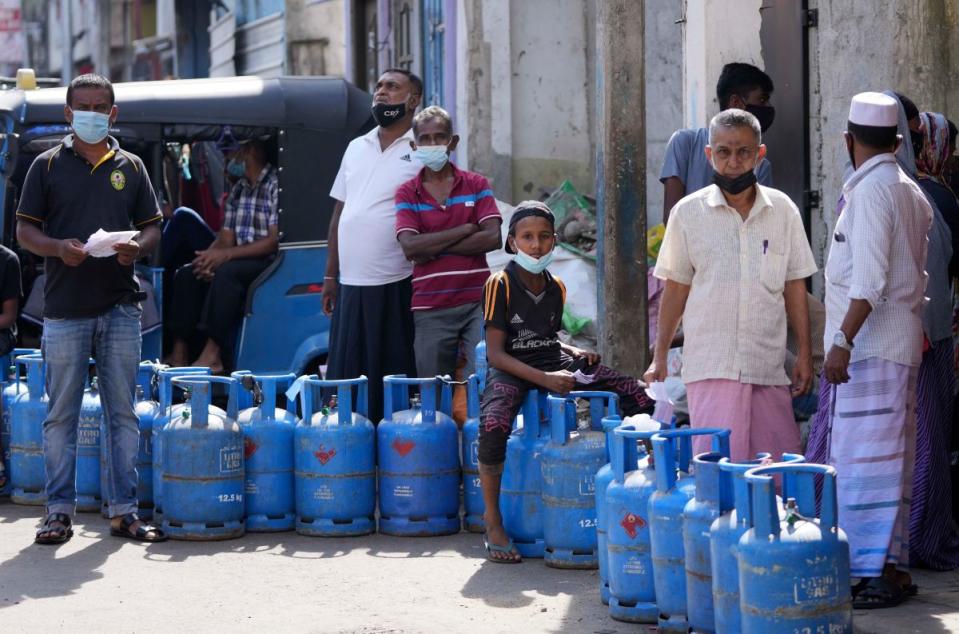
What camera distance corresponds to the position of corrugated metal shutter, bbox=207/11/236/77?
26.2m

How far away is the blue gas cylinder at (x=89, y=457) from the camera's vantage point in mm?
8094

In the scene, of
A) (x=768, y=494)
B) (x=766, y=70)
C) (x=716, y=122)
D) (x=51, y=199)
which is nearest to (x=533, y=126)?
(x=766, y=70)

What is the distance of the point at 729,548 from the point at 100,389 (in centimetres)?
358

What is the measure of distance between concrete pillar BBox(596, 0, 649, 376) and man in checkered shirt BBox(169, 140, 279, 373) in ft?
7.70

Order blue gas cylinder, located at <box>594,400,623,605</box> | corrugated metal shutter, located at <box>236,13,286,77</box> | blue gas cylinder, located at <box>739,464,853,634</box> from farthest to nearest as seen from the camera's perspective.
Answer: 1. corrugated metal shutter, located at <box>236,13,286,77</box>
2. blue gas cylinder, located at <box>594,400,623,605</box>
3. blue gas cylinder, located at <box>739,464,853,634</box>

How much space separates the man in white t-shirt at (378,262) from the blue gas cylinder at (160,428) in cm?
85

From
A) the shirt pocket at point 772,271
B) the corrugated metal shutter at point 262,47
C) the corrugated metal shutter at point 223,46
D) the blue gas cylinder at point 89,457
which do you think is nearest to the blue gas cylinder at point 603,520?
the shirt pocket at point 772,271

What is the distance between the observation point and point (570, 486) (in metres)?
6.43

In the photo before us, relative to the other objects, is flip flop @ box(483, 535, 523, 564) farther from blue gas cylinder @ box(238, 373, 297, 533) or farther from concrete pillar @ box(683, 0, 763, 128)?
concrete pillar @ box(683, 0, 763, 128)

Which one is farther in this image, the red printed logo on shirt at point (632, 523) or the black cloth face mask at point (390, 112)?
the black cloth face mask at point (390, 112)

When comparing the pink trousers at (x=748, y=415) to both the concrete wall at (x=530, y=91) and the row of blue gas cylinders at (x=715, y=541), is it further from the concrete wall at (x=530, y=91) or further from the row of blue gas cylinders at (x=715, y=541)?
the concrete wall at (x=530, y=91)

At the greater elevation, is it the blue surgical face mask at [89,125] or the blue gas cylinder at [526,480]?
the blue surgical face mask at [89,125]

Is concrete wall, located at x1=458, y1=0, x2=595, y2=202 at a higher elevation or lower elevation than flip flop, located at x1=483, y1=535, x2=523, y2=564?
higher


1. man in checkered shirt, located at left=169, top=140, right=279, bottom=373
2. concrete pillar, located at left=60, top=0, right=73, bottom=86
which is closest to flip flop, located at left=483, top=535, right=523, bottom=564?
man in checkered shirt, located at left=169, top=140, right=279, bottom=373
